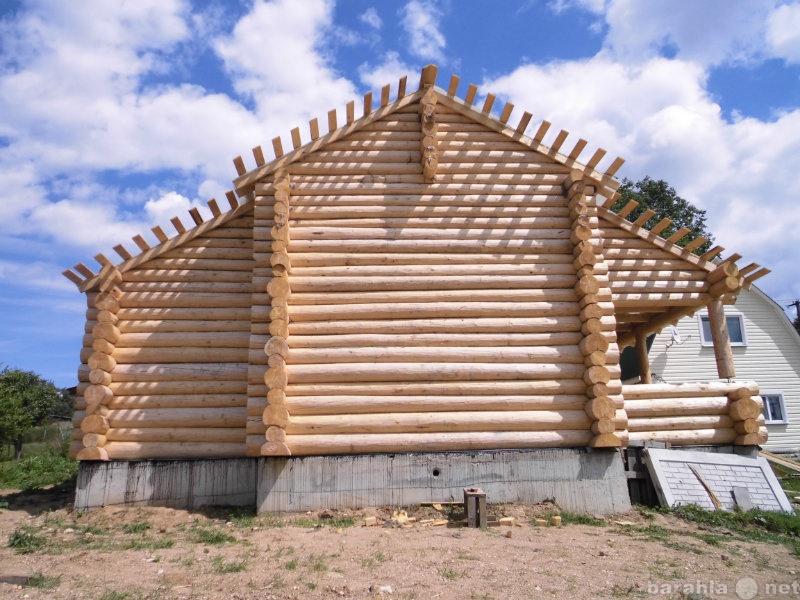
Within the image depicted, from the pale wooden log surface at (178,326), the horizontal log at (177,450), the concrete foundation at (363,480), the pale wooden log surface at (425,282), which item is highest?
the pale wooden log surface at (425,282)

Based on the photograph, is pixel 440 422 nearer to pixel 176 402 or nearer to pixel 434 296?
pixel 434 296

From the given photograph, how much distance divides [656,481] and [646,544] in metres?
2.34

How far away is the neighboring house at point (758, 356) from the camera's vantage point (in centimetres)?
2178

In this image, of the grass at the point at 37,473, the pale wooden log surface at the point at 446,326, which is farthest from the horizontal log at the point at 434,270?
the grass at the point at 37,473

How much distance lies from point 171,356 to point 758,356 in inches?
869

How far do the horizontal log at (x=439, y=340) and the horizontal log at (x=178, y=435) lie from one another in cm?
185

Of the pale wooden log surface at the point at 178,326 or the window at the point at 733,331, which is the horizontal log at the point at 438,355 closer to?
the pale wooden log surface at the point at 178,326

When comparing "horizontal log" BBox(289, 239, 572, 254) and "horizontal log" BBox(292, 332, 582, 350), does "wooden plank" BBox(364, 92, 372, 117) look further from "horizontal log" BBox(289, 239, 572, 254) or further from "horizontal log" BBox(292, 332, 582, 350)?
"horizontal log" BBox(292, 332, 582, 350)

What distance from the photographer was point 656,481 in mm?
9367

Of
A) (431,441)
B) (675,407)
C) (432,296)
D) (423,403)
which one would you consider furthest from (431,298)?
(675,407)

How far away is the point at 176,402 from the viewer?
980 cm

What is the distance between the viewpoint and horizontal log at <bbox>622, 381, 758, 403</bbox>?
1033 cm

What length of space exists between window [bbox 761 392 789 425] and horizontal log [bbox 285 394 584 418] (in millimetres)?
16728

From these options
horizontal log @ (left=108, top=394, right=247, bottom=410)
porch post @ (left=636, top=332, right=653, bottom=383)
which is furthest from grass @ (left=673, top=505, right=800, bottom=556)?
horizontal log @ (left=108, top=394, right=247, bottom=410)
